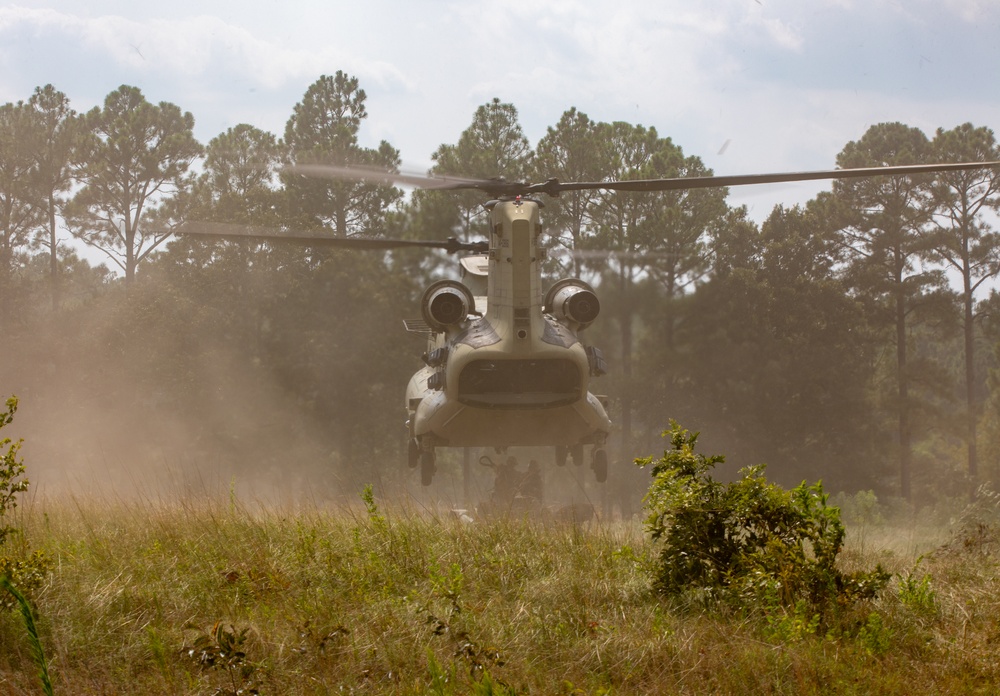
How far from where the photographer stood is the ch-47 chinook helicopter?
12.6 metres

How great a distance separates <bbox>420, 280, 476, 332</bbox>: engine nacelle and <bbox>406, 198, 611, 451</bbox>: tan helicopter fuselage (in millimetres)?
66

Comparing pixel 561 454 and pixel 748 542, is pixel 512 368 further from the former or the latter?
pixel 748 542

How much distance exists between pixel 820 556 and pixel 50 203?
37279 millimetres

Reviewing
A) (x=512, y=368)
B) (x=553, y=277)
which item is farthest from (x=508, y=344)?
(x=553, y=277)

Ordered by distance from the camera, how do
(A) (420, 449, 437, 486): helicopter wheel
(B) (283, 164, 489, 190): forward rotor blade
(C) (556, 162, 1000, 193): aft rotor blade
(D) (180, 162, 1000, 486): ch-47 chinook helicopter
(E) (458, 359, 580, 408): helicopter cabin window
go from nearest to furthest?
1. (C) (556, 162, 1000, 193): aft rotor blade
2. (B) (283, 164, 489, 190): forward rotor blade
3. (D) (180, 162, 1000, 486): ch-47 chinook helicopter
4. (E) (458, 359, 580, 408): helicopter cabin window
5. (A) (420, 449, 437, 486): helicopter wheel

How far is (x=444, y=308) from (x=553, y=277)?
706 inches

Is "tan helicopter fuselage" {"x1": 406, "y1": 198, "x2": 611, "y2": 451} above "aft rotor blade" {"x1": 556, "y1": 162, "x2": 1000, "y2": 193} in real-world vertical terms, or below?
below

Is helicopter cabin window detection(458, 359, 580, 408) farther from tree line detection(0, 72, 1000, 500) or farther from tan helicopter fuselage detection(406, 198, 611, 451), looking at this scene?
tree line detection(0, 72, 1000, 500)

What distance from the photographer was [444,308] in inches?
554

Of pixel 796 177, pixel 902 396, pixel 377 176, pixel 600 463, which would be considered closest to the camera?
pixel 796 177

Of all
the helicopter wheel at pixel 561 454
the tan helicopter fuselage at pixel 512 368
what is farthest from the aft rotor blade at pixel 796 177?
the helicopter wheel at pixel 561 454

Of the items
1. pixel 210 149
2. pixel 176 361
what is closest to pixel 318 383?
pixel 176 361

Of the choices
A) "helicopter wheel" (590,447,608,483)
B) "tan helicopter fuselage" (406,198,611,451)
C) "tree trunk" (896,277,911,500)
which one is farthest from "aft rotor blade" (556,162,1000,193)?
"tree trunk" (896,277,911,500)

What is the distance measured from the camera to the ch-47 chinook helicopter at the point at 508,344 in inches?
496
